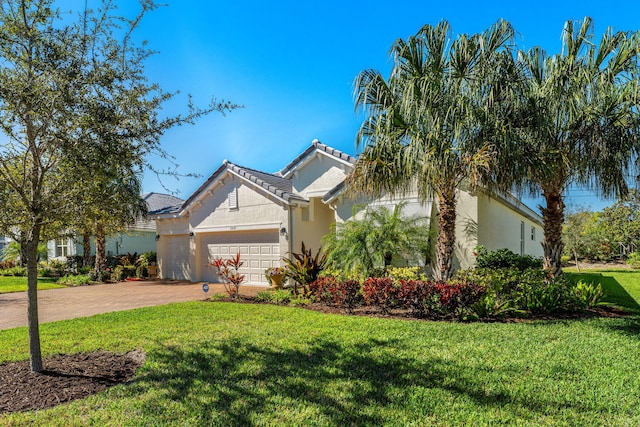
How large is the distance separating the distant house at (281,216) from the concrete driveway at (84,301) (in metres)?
2.87

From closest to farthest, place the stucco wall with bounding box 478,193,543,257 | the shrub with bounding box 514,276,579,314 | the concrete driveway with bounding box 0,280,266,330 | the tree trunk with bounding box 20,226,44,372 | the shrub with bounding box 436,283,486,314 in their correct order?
the tree trunk with bounding box 20,226,44,372 → the shrub with bounding box 436,283,486,314 → the shrub with bounding box 514,276,579,314 → the concrete driveway with bounding box 0,280,266,330 → the stucco wall with bounding box 478,193,543,257

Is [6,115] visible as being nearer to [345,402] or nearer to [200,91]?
[200,91]

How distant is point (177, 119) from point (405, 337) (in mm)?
6351

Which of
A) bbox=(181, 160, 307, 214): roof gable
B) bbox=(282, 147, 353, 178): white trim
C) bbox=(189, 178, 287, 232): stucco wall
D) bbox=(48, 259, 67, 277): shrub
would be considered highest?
bbox=(282, 147, 353, 178): white trim

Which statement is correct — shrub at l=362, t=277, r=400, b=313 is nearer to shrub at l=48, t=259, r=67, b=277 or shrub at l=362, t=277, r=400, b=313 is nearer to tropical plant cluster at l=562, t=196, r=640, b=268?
shrub at l=48, t=259, r=67, b=277

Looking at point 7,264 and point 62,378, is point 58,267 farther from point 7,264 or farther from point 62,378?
point 62,378

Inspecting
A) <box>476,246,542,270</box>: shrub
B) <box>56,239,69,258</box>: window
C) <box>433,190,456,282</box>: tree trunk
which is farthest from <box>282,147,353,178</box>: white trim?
<box>56,239,69,258</box>: window

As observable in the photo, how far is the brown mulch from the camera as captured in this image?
16.8 feet

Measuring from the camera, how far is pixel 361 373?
226 inches

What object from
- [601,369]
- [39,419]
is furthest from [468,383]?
[39,419]

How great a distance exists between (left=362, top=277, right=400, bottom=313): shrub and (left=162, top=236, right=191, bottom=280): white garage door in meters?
15.1

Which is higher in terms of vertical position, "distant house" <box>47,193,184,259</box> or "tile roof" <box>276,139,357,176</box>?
"tile roof" <box>276,139,357,176</box>

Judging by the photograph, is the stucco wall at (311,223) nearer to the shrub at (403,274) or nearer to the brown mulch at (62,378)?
the shrub at (403,274)

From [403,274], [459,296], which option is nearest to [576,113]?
[459,296]
